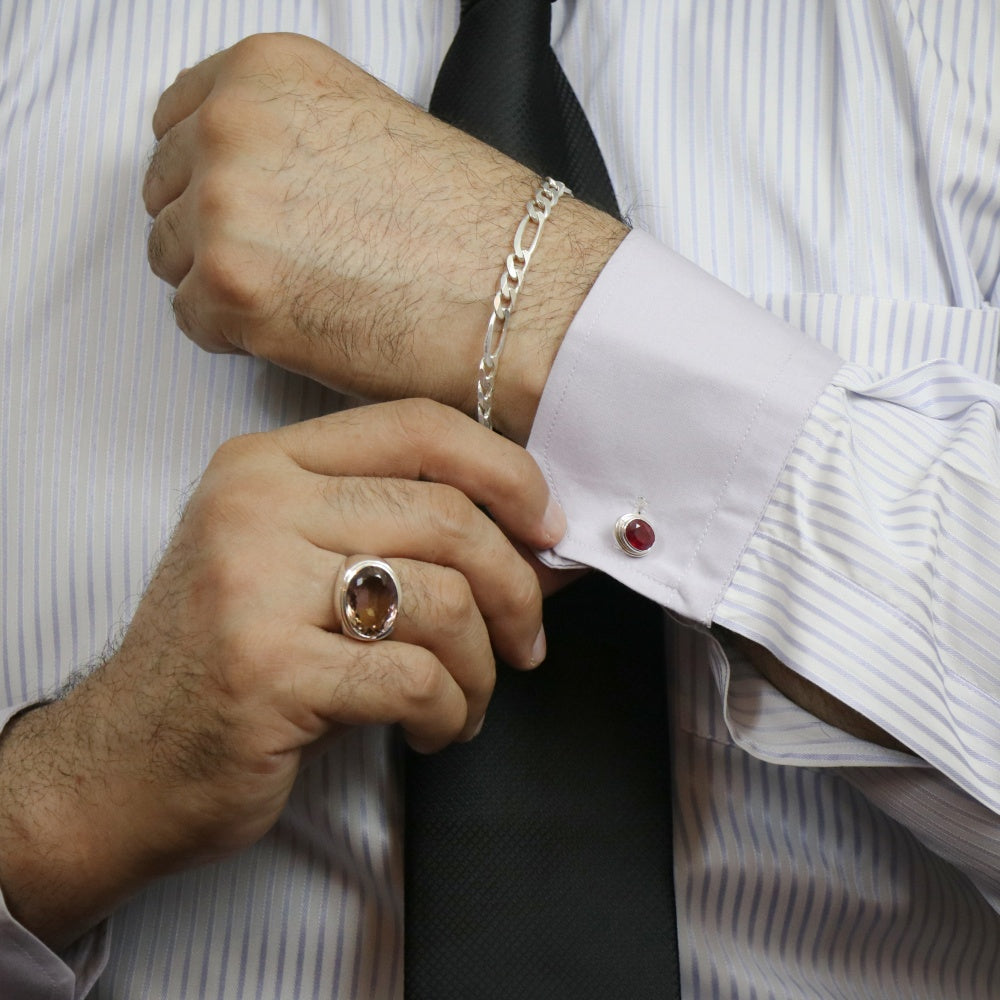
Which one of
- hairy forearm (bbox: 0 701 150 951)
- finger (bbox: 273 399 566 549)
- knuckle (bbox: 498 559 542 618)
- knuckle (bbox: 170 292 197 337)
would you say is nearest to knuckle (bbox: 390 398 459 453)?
finger (bbox: 273 399 566 549)

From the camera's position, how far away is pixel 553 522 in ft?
2.33

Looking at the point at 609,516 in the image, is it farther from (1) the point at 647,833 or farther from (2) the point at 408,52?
(2) the point at 408,52

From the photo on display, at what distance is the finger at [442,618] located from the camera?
0.64 m

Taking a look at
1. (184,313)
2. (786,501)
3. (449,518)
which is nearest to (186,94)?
(184,313)

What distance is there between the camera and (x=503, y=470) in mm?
675

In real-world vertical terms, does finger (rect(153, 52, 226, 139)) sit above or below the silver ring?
above

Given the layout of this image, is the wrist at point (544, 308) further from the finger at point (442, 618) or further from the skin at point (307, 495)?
the finger at point (442, 618)

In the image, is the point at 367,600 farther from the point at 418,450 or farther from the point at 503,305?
the point at 503,305

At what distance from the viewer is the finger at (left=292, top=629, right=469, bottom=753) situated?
628 mm

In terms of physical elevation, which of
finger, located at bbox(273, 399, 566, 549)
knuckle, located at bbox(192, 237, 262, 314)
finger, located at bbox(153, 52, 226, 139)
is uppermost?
finger, located at bbox(153, 52, 226, 139)

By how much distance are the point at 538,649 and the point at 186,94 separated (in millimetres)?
572

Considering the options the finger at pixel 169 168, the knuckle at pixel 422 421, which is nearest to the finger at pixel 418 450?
the knuckle at pixel 422 421

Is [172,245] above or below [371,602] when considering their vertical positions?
above

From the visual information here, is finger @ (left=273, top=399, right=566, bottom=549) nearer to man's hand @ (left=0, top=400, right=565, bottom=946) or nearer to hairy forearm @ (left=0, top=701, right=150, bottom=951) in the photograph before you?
man's hand @ (left=0, top=400, right=565, bottom=946)
